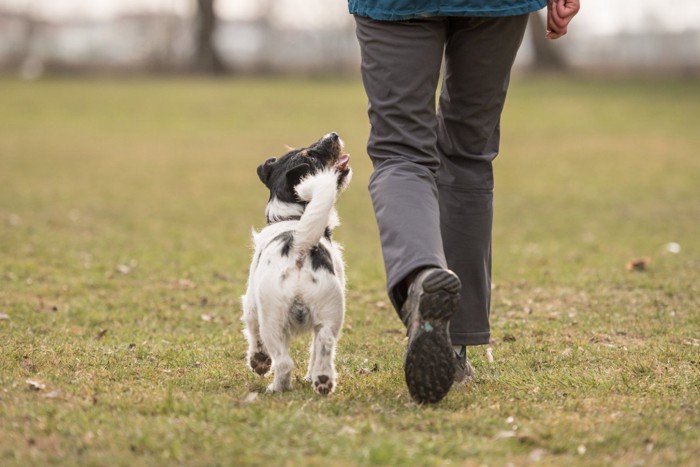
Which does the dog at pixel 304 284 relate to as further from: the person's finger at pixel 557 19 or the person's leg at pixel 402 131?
the person's finger at pixel 557 19

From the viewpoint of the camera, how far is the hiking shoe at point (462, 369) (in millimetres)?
4137

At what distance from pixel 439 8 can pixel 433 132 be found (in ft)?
1.57

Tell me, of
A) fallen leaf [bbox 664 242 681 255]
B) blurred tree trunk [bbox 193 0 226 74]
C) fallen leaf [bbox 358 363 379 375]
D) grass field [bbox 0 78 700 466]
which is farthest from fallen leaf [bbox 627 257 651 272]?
blurred tree trunk [bbox 193 0 226 74]

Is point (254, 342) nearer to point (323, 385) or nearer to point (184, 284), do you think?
point (323, 385)

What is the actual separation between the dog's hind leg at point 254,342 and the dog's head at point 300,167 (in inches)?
19.3

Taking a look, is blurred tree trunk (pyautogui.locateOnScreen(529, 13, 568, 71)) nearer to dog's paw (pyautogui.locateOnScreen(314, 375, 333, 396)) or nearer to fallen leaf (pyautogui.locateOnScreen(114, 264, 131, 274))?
fallen leaf (pyautogui.locateOnScreen(114, 264, 131, 274))

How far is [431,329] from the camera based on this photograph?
347 centimetres

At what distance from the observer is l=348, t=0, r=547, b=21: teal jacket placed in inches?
142

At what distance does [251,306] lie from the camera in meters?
4.29

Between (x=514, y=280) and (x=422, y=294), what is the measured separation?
152 inches

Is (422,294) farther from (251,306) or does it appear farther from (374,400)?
(251,306)

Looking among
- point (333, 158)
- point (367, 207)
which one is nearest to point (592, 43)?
point (367, 207)

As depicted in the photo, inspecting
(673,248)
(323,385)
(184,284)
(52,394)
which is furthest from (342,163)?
(673,248)

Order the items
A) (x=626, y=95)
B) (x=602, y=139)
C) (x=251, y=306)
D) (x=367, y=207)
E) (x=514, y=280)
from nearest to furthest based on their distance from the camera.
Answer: (x=251, y=306) < (x=514, y=280) < (x=367, y=207) < (x=602, y=139) < (x=626, y=95)
